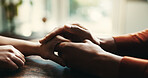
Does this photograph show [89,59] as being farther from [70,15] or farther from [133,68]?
[70,15]

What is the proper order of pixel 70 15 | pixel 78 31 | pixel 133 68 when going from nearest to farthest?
pixel 133 68 → pixel 78 31 → pixel 70 15

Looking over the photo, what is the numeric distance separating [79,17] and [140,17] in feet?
2.77

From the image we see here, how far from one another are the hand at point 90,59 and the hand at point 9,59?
0.15m

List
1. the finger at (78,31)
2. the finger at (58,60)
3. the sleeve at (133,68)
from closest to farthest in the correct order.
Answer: the sleeve at (133,68) → the finger at (58,60) → the finger at (78,31)

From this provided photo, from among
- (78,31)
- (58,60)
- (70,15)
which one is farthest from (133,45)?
(70,15)

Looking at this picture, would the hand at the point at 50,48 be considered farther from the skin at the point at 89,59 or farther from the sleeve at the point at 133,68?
the sleeve at the point at 133,68

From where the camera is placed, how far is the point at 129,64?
54 centimetres

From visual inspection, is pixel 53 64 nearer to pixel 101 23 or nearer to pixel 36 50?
pixel 36 50

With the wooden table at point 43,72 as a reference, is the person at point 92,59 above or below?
above

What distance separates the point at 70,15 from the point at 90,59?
217 cm

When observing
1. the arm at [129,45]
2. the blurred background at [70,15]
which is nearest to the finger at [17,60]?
the arm at [129,45]

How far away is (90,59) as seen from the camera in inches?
23.0

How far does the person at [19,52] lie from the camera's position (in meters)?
0.58

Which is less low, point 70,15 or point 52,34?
point 52,34
